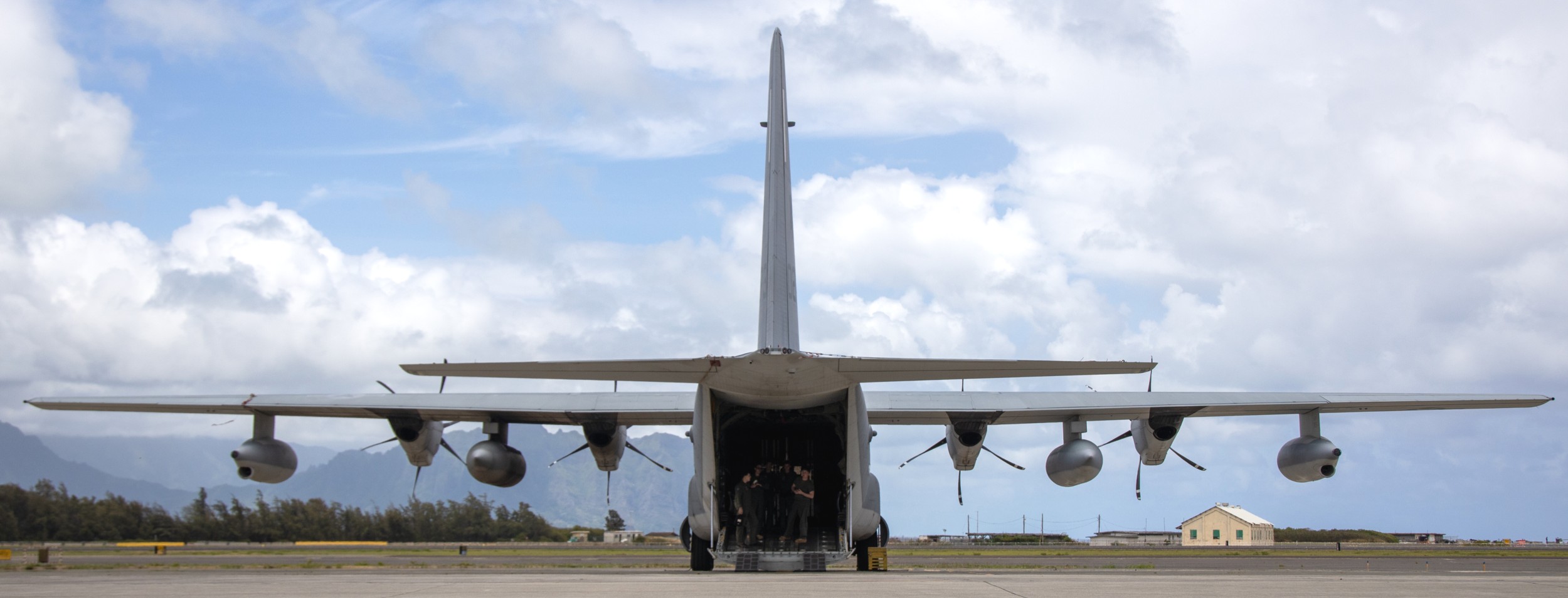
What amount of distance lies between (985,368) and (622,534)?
5924cm

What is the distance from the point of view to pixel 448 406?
62.2 feet

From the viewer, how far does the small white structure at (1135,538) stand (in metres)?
62.8

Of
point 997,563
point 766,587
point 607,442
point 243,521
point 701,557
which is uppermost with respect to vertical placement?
point 607,442

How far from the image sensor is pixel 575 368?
1224 centimetres

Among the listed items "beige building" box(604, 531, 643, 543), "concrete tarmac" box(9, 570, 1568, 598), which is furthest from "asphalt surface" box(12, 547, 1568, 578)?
"beige building" box(604, 531, 643, 543)

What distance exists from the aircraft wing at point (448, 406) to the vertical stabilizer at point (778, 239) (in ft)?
18.5

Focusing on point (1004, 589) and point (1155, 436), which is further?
point (1155, 436)

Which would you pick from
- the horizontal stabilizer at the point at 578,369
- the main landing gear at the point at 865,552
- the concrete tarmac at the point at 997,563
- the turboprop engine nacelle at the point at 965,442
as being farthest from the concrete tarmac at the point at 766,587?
the concrete tarmac at the point at 997,563

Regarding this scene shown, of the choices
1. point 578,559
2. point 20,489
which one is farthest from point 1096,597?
point 20,489

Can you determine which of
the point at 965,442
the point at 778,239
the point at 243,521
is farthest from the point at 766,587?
the point at 243,521

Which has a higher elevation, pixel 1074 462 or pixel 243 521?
pixel 1074 462

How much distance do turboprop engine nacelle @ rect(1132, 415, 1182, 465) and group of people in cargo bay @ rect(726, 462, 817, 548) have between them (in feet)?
20.6

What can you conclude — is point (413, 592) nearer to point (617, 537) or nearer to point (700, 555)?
point (700, 555)

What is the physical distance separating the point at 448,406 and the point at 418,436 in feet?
4.75
